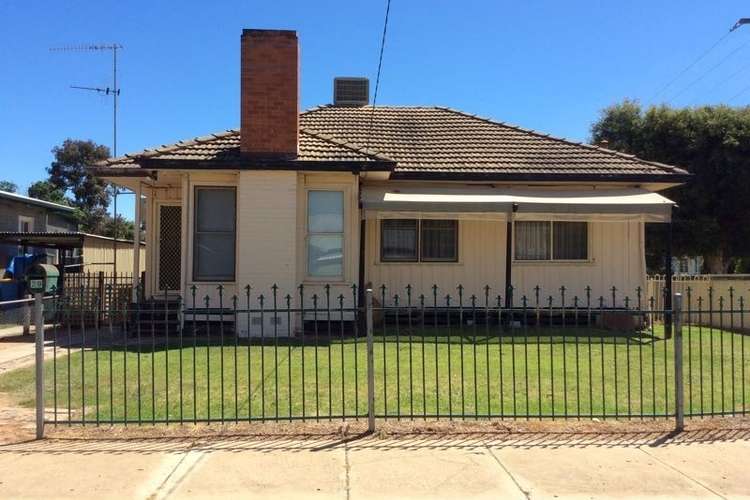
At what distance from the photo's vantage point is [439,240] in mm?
13914

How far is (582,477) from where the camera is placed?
4.95 metres

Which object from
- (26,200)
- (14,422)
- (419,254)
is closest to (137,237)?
(419,254)

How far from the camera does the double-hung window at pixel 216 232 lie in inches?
472

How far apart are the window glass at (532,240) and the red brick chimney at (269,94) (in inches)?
208

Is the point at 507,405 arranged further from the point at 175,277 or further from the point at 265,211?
the point at 175,277

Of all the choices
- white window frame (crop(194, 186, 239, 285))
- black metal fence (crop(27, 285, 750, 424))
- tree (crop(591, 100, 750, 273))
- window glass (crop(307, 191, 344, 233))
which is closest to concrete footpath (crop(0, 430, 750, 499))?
black metal fence (crop(27, 285, 750, 424))

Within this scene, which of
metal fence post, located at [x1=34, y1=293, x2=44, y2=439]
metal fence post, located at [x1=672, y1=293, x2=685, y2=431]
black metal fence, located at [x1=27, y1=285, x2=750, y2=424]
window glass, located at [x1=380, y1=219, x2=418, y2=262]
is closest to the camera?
metal fence post, located at [x1=34, y1=293, x2=44, y2=439]

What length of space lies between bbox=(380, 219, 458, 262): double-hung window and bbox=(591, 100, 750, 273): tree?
38.6 ft

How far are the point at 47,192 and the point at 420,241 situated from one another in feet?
147

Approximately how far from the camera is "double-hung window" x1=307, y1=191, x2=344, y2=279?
40.0ft

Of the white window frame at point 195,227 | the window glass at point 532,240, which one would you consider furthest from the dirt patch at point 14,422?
the window glass at point 532,240

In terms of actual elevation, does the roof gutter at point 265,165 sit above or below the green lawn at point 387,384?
above

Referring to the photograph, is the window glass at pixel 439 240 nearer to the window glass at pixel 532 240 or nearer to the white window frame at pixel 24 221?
the window glass at pixel 532 240

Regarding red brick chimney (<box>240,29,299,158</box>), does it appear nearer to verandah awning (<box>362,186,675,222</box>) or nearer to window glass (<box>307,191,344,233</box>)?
window glass (<box>307,191,344,233</box>)
